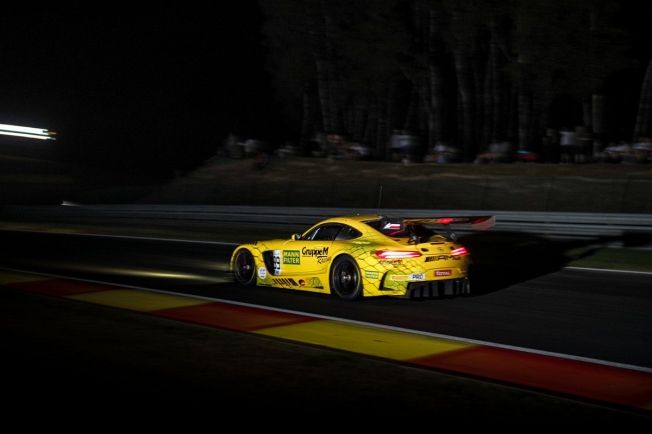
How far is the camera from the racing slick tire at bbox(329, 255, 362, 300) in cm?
1023

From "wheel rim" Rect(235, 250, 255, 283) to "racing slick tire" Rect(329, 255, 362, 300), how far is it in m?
1.81

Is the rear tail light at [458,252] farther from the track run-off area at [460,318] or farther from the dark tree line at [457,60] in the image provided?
the dark tree line at [457,60]

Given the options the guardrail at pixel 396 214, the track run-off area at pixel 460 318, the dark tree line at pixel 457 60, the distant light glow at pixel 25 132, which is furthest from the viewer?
the distant light glow at pixel 25 132

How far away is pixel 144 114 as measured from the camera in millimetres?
71125

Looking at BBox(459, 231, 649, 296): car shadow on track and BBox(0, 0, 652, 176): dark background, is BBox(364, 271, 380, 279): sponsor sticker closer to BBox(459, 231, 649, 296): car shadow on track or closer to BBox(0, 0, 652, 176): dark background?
BBox(459, 231, 649, 296): car shadow on track

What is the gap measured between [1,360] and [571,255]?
11858mm

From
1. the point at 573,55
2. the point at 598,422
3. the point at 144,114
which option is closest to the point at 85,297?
the point at 598,422

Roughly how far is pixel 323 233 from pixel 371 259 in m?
1.37

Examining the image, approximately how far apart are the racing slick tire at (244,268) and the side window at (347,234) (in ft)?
5.56

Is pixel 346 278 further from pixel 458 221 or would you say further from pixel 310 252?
pixel 458 221

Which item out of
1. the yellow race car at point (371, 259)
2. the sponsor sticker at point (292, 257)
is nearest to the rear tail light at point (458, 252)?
the yellow race car at point (371, 259)

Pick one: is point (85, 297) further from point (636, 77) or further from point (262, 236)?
point (636, 77)

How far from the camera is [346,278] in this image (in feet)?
34.1

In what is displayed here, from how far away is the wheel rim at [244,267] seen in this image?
1186 centimetres
